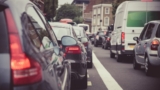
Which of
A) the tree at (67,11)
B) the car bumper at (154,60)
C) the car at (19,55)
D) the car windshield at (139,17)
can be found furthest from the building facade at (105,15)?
the car at (19,55)

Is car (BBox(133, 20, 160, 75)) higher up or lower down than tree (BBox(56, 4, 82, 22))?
lower down

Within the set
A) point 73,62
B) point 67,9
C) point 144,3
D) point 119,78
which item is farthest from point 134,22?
point 67,9

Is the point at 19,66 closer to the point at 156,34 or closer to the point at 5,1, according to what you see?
the point at 5,1

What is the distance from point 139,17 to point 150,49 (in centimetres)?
632

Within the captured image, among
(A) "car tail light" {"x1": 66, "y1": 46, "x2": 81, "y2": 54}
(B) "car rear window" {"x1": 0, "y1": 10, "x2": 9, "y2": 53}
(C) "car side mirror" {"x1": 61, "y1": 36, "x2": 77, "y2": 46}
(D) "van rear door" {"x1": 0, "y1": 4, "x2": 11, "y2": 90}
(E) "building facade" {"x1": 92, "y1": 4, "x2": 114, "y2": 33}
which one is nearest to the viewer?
(D) "van rear door" {"x1": 0, "y1": 4, "x2": 11, "y2": 90}

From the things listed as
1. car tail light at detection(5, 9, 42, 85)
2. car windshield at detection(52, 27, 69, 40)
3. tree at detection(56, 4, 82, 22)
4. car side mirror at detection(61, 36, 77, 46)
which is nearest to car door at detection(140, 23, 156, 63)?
car windshield at detection(52, 27, 69, 40)

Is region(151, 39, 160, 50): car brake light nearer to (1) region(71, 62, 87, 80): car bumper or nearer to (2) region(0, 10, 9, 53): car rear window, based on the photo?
(1) region(71, 62, 87, 80): car bumper

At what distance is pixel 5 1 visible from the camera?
340 cm

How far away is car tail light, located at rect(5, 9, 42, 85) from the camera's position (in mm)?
3084

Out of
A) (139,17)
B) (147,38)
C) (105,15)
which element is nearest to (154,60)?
(147,38)

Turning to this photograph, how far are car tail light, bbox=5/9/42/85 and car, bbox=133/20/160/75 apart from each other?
893cm

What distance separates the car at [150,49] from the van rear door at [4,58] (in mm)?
8970

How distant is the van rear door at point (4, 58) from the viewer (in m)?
3.05

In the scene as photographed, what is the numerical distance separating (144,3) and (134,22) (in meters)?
0.96
